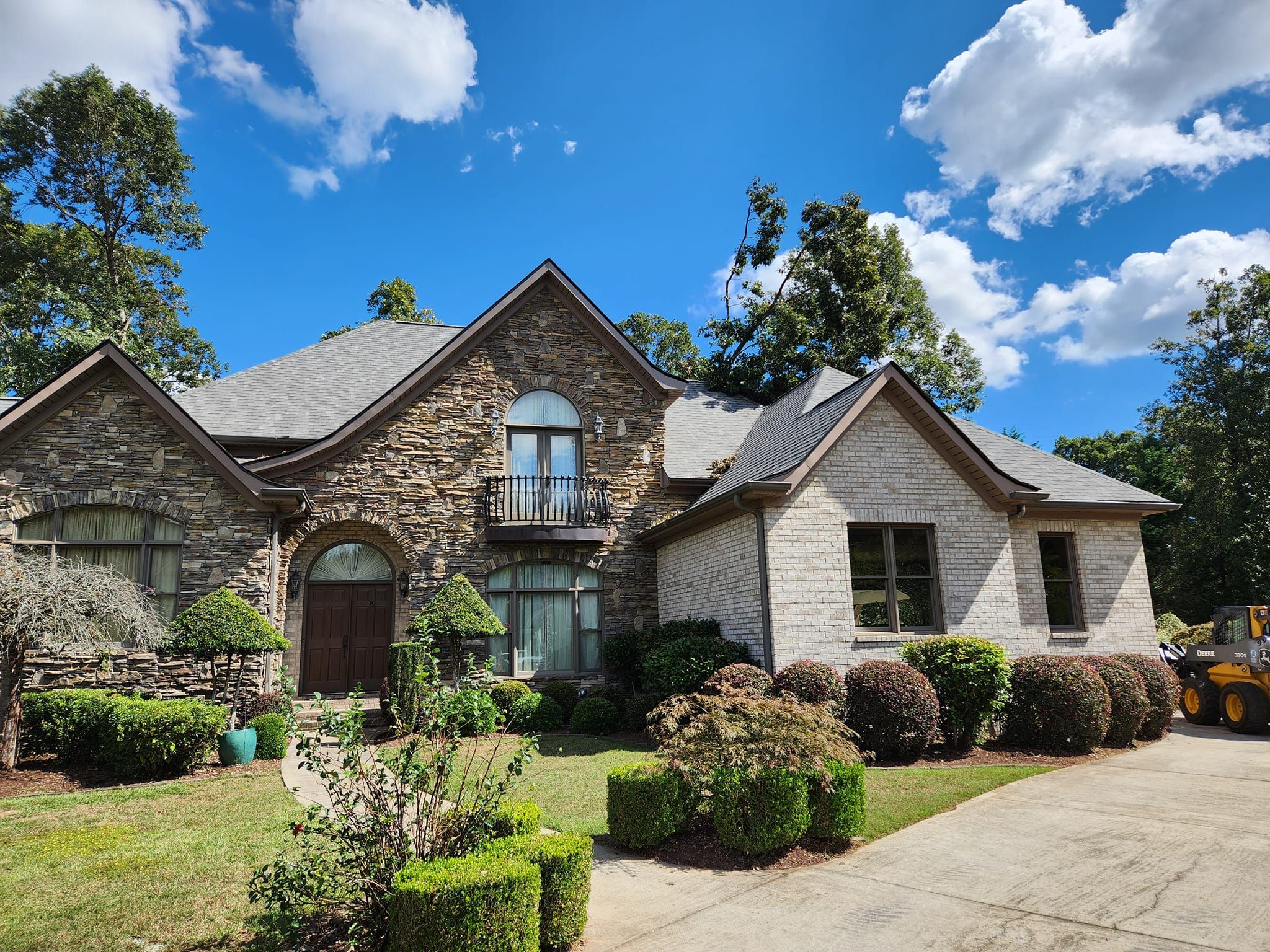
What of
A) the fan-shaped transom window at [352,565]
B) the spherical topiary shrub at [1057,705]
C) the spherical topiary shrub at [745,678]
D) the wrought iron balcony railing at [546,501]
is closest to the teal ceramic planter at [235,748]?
the fan-shaped transom window at [352,565]

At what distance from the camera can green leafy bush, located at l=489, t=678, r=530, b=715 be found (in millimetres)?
12781

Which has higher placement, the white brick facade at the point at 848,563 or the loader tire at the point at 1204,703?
the white brick facade at the point at 848,563

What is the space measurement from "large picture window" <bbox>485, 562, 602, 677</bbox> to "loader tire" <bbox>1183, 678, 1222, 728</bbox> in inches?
423

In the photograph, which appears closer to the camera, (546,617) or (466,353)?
(546,617)

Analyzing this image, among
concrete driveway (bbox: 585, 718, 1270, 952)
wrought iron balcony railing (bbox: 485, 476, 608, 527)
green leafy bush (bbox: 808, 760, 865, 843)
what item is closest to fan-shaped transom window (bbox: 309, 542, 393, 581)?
wrought iron balcony railing (bbox: 485, 476, 608, 527)

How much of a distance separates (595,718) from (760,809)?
22.9 ft

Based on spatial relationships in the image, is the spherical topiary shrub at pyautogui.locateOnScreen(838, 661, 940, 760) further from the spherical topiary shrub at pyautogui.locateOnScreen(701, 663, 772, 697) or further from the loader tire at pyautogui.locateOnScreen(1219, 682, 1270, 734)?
the loader tire at pyautogui.locateOnScreen(1219, 682, 1270, 734)

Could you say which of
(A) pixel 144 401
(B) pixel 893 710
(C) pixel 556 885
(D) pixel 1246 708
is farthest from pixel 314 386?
(D) pixel 1246 708

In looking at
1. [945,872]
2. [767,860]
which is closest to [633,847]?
[767,860]

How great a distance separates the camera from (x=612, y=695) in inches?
532

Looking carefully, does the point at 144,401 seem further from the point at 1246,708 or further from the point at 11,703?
the point at 1246,708

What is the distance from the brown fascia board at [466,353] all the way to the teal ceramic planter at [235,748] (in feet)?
17.2

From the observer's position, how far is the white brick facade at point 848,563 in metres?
11.4

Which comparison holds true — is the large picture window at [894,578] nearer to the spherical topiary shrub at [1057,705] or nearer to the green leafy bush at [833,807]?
the spherical topiary shrub at [1057,705]
